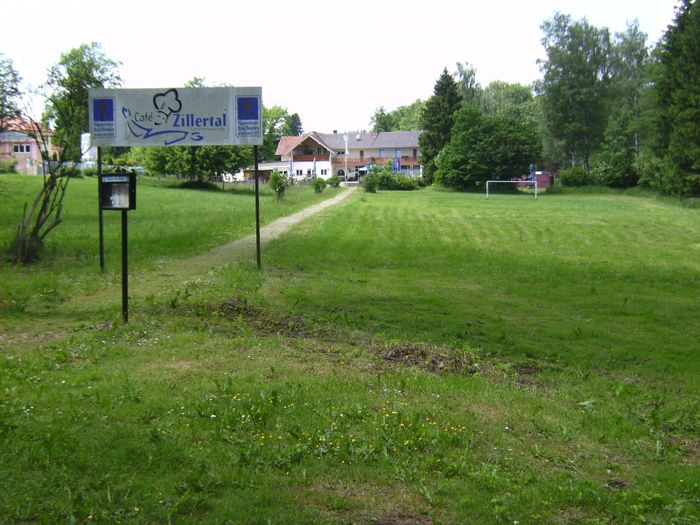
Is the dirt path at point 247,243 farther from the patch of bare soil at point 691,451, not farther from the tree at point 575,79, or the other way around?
the tree at point 575,79

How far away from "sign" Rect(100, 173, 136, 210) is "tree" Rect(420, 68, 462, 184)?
6917 cm

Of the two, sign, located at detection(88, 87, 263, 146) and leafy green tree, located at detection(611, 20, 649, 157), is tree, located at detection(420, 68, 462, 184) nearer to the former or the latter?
leafy green tree, located at detection(611, 20, 649, 157)

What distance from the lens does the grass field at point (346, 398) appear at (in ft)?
14.7

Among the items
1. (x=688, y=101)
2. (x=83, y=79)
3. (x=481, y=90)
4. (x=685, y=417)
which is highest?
(x=481, y=90)

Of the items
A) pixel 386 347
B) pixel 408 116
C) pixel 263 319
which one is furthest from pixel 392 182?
pixel 408 116

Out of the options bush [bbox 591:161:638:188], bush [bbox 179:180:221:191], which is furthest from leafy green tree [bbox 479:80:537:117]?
bush [bbox 179:180:221:191]

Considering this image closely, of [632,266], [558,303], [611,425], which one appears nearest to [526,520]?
[611,425]

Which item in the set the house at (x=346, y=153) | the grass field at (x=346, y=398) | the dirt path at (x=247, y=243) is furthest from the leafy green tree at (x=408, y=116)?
the grass field at (x=346, y=398)

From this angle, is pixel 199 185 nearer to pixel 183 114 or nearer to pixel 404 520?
pixel 183 114

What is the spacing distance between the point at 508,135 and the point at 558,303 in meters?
54.7

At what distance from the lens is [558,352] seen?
9.63 m

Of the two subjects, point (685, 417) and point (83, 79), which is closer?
point (685, 417)

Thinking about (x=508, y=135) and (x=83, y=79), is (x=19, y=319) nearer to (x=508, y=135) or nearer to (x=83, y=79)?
(x=83, y=79)

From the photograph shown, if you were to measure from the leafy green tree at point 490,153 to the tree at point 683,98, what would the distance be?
1699 cm
